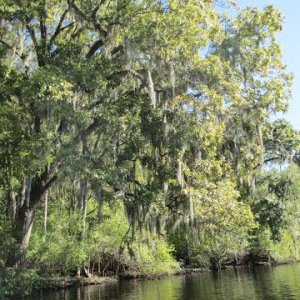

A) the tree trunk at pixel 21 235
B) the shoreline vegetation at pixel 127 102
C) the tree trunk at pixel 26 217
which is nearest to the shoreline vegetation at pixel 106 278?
the tree trunk at pixel 21 235

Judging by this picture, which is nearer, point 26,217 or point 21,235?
point 21,235

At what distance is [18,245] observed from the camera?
16578mm

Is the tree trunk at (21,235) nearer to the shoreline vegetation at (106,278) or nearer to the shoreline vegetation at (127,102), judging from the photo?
the shoreline vegetation at (127,102)

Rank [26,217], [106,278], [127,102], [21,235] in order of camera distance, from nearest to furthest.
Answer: [127,102], [21,235], [26,217], [106,278]

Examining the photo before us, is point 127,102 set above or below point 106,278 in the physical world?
above

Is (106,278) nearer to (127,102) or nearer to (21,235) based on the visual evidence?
(21,235)

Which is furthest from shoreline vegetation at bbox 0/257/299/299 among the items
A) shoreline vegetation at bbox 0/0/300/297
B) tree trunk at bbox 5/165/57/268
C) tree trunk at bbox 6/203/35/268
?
shoreline vegetation at bbox 0/0/300/297

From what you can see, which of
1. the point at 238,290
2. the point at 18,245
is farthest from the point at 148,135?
the point at 238,290

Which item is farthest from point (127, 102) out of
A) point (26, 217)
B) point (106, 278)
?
point (106, 278)

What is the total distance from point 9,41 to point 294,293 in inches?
579

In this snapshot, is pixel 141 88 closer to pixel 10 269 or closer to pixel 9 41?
pixel 9 41

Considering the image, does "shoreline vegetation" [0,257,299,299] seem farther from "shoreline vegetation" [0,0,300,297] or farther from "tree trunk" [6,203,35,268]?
"shoreline vegetation" [0,0,300,297]

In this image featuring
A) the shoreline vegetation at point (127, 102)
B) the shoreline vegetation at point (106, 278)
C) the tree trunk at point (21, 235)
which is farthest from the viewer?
the shoreline vegetation at point (106, 278)

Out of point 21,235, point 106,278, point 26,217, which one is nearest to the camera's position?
point 21,235
